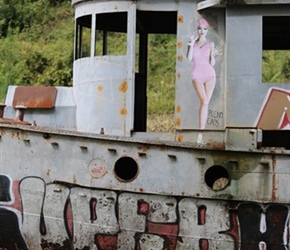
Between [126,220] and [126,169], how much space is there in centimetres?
67

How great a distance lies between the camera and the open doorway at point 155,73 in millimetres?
11023

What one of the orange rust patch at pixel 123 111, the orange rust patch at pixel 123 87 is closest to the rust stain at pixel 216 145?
the orange rust patch at pixel 123 111

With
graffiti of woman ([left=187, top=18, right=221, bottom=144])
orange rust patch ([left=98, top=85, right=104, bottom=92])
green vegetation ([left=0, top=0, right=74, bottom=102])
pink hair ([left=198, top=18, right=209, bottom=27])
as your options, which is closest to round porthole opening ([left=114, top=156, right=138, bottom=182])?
graffiti of woman ([left=187, top=18, right=221, bottom=144])

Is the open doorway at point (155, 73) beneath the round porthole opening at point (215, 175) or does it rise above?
above

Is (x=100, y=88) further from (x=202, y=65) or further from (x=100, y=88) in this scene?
(x=202, y=65)

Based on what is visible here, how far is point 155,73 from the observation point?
2484cm

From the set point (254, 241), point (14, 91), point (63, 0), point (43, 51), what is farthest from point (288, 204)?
point (63, 0)

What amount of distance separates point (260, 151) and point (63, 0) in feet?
76.1

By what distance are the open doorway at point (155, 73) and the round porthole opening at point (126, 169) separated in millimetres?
1460

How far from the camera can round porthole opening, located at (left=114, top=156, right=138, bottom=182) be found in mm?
9148

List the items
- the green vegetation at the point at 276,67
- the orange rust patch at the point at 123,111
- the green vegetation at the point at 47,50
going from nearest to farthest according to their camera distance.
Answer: the orange rust patch at the point at 123,111 → the green vegetation at the point at 47,50 → the green vegetation at the point at 276,67

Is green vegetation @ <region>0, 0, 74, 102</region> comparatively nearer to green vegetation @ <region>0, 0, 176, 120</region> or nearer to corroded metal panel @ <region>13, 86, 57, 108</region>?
green vegetation @ <region>0, 0, 176, 120</region>

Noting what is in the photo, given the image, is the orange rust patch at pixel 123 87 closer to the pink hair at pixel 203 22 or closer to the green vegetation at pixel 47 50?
the pink hair at pixel 203 22

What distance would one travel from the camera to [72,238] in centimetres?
924
